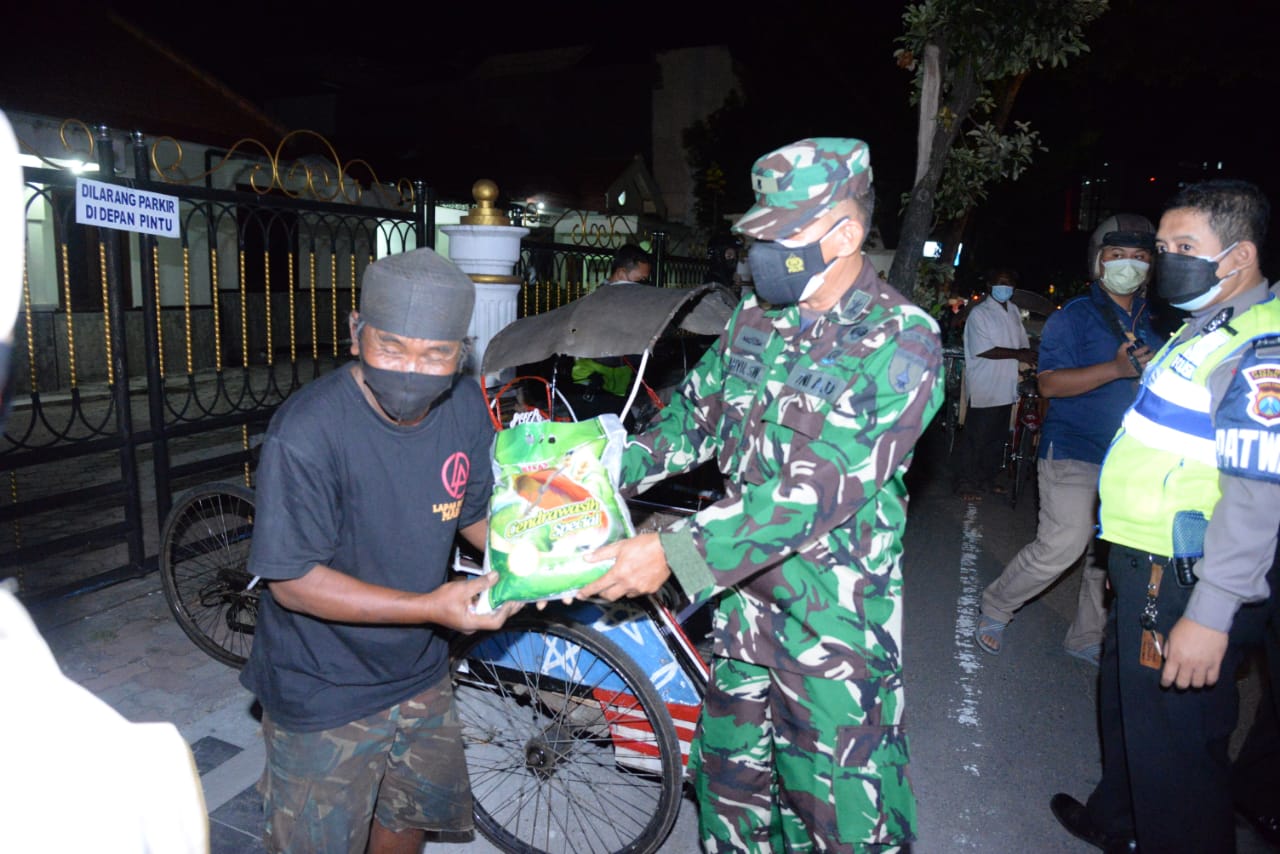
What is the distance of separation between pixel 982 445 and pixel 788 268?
643 cm

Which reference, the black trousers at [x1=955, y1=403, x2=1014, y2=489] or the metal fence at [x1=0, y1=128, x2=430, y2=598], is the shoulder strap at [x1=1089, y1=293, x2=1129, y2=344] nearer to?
the black trousers at [x1=955, y1=403, x2=1014, y2=489]

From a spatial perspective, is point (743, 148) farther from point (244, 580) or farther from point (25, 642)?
point (25, 642)

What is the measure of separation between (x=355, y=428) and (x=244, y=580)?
8.01 ft

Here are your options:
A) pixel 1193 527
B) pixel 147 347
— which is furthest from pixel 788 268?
pixel 147 347

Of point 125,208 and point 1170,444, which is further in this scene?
point 125,208

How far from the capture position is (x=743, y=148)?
89.6 feet

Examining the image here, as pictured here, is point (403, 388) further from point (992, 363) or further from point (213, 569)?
point (992, 363)

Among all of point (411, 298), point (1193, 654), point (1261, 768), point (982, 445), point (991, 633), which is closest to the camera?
point (411, 298)

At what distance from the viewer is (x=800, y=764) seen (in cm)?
221

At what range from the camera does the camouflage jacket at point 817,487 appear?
2.06 meters

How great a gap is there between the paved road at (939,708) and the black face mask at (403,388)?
1.77m

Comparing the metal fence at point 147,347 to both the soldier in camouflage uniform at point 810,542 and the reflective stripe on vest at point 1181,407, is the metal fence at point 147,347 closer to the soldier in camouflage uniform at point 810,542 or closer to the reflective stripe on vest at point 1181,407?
the soldier in camouflage uniform at point 810,542

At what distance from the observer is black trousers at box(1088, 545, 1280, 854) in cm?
253

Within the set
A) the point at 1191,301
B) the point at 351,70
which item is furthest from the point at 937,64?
the point at 351,70
